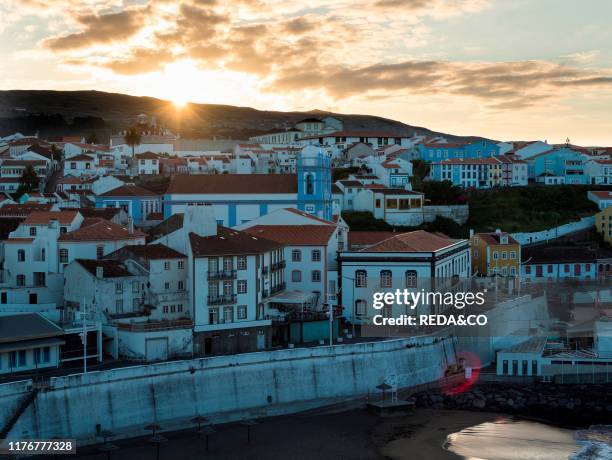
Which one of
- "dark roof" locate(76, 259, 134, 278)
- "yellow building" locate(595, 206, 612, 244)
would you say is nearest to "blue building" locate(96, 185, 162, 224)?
"dark roof" locate(76, 259, 134, 278)

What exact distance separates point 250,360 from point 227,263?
666cm

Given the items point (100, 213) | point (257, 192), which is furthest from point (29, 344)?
point (257, 192)

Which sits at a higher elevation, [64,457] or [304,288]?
[304,288]

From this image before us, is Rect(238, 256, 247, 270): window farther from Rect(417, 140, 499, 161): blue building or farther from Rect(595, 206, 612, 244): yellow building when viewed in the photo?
Rect(417, 140, 499, 161): blue building

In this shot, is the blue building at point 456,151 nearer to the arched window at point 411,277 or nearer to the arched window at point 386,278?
the arched window at point 411,277

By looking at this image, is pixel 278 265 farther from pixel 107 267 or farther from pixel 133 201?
pixel 133 201

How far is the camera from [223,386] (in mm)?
38969

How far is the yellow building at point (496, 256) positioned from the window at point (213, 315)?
963 inches

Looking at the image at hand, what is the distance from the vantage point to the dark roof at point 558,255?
66250mm

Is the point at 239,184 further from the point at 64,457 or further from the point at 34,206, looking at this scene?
the point at 64,457

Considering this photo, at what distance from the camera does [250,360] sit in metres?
40.0

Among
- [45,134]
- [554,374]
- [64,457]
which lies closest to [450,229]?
[554,374]

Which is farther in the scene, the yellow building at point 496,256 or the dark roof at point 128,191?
the dark roof at point 128,191

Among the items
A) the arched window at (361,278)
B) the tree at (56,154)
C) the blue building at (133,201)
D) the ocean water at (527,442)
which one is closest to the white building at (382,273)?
the arched window at (361,278)
